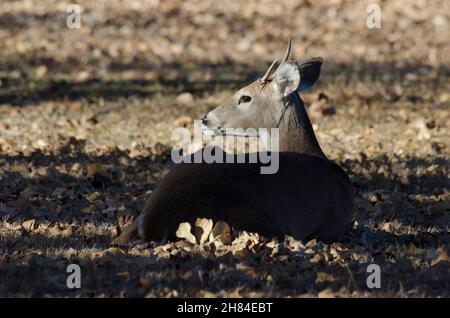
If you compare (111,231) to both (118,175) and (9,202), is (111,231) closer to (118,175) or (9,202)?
(9,202)

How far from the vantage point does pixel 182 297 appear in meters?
5.68

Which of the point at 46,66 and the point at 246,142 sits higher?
the point at 46,66

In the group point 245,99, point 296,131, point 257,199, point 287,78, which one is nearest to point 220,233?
point 257,199

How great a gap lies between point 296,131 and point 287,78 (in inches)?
17.0

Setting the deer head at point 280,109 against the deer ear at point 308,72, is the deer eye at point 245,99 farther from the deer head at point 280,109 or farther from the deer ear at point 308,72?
the deer ear at point 308,72

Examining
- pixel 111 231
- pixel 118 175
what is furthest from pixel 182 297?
pixel 118 175

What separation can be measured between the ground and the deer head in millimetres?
779

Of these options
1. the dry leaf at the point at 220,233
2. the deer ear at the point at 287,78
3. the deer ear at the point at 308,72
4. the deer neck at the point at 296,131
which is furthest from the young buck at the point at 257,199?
the deer ear at the point at 308,72

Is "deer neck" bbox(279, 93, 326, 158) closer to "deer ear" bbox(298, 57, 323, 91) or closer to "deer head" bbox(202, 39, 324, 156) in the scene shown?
"deer head" bbox(202, 39, 324, 156)

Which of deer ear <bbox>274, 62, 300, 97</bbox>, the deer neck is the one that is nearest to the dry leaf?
the deer neck

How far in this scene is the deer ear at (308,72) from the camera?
8.80 metres

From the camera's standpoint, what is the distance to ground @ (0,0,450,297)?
243 inches

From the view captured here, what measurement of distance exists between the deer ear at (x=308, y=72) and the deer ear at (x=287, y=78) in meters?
0.19
